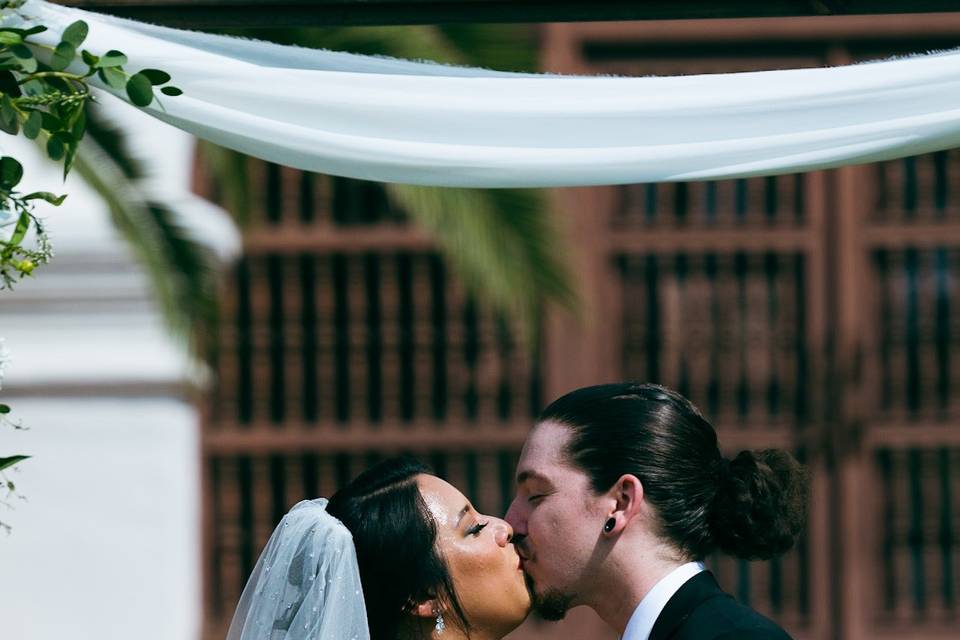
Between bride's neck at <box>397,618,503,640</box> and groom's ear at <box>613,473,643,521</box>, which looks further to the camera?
bride's neck at <box>397,618,503,640</box>

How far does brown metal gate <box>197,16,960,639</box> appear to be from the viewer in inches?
283

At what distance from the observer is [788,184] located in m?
7.32

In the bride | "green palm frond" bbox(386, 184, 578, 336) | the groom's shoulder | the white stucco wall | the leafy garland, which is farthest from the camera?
the white stucco wall

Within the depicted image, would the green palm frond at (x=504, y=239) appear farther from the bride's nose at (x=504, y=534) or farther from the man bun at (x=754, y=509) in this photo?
the man bun at (x=754, y=509)

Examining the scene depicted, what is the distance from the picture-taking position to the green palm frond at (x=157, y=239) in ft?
19.6

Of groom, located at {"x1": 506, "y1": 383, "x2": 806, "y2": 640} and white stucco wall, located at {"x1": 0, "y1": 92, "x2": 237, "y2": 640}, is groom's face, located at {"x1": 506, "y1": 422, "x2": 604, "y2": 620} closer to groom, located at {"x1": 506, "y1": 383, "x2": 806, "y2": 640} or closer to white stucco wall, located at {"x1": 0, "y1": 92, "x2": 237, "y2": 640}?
groom, located at {"x1": 506, "y1": 383, "x2": 806, "y2": 640}

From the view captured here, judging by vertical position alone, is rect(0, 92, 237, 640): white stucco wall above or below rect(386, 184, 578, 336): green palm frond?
below

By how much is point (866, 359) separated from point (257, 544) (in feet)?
9.14

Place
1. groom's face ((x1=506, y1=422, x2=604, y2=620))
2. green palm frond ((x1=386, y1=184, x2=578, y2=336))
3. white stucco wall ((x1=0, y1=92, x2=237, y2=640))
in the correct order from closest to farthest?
groom's face ((x1=506, y1=422, x2=604, y2=620)), green palm frond ((x1=386, y1=184, x2=578, y2=336)), white stucco wall ((x1=0, y1=92, x2=237, y2=640))

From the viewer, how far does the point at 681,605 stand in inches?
114

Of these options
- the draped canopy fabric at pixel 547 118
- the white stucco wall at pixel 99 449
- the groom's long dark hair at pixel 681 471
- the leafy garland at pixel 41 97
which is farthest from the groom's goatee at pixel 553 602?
the white stucco wall at pixel 99 449

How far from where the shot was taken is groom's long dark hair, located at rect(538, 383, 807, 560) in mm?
2984

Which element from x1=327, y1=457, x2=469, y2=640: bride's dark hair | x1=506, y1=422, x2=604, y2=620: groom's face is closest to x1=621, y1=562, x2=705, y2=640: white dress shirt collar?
x1=506, y1=422, x2=604, y2=620: groom's face

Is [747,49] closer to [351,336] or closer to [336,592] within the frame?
[351,336]
